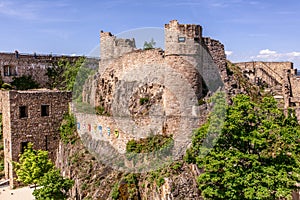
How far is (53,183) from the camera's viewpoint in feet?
60.9

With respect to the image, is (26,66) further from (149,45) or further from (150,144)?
(150,144)

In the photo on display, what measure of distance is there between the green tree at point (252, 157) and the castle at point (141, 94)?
2928mm

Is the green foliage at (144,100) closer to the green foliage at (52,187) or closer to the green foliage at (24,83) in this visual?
the green foliage at (52,187)

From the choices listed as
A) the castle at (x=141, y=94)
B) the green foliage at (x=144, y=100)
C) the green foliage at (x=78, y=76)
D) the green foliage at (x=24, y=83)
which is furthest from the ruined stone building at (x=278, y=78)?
the green foliage at (x=24, y=83)

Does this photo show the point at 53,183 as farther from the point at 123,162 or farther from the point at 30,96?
the point at 30,96

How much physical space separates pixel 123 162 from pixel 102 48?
11830 mm

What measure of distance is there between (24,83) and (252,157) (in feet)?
90.2

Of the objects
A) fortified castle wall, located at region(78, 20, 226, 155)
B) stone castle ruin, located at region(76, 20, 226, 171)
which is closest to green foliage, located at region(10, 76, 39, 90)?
stone castle ruin, located at region(76, 20, 226, 171)

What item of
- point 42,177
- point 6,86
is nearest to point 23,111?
point 42,177

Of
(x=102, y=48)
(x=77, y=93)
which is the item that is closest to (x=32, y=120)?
(x=77, y=93)

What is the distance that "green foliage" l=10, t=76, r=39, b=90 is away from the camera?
116ft

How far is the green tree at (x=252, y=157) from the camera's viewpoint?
1311 centimetres

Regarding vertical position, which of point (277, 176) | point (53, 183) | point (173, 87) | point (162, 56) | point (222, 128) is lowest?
point (53, 183)

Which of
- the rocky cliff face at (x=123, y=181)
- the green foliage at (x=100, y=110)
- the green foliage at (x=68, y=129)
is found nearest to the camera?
the rocky cliff face at (x=123, y=181)
